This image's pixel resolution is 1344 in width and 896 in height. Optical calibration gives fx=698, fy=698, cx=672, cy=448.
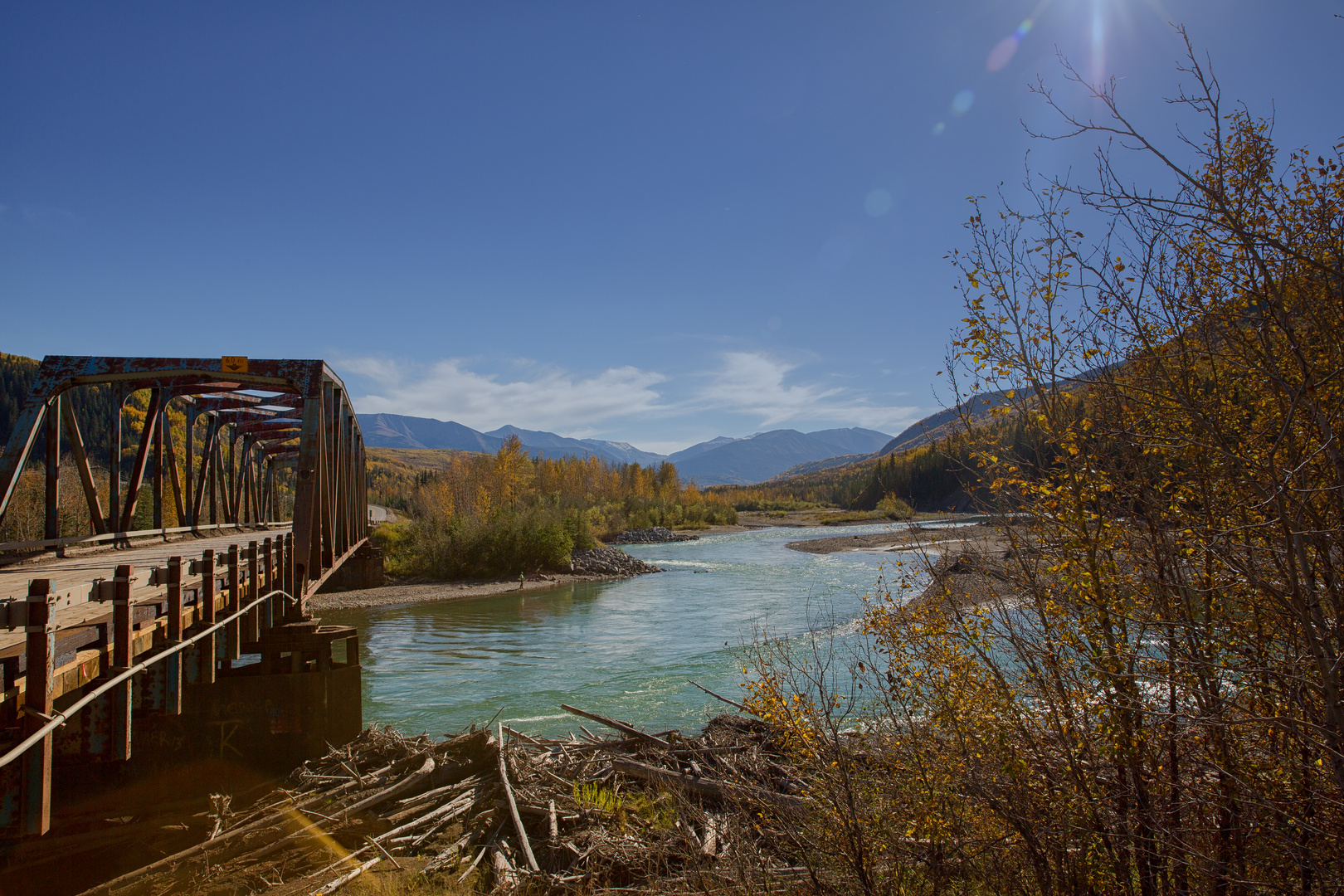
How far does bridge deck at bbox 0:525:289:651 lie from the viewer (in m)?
5.21

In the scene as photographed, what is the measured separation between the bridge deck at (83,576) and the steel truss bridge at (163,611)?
0.12 feet

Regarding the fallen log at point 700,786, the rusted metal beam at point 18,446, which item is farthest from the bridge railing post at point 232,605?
the fallen log at point 700,786

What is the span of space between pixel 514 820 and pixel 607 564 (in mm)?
34924

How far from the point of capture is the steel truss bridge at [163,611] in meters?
4.82

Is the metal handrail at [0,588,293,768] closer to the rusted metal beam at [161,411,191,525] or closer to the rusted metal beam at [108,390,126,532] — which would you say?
the rusted metal beam at [108,390,126,532]

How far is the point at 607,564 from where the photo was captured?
42.4 metres

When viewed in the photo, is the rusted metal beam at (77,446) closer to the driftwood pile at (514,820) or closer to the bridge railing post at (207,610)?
the bridge railing post at (207,610)

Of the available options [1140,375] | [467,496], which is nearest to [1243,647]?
[1140,375]

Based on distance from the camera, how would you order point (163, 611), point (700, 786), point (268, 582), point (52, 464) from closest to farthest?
1. point (163, 611)
2. point (700, 786)
3. point (268, 582)
4. point (52, 464)

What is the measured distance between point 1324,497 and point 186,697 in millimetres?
12679

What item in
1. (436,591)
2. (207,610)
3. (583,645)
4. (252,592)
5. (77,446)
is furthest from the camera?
(436,591)

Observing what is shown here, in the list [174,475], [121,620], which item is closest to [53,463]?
[174,475]

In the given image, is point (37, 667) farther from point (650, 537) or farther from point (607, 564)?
point (650, 537)

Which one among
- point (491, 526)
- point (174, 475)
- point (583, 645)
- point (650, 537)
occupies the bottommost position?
point (583, 645)
